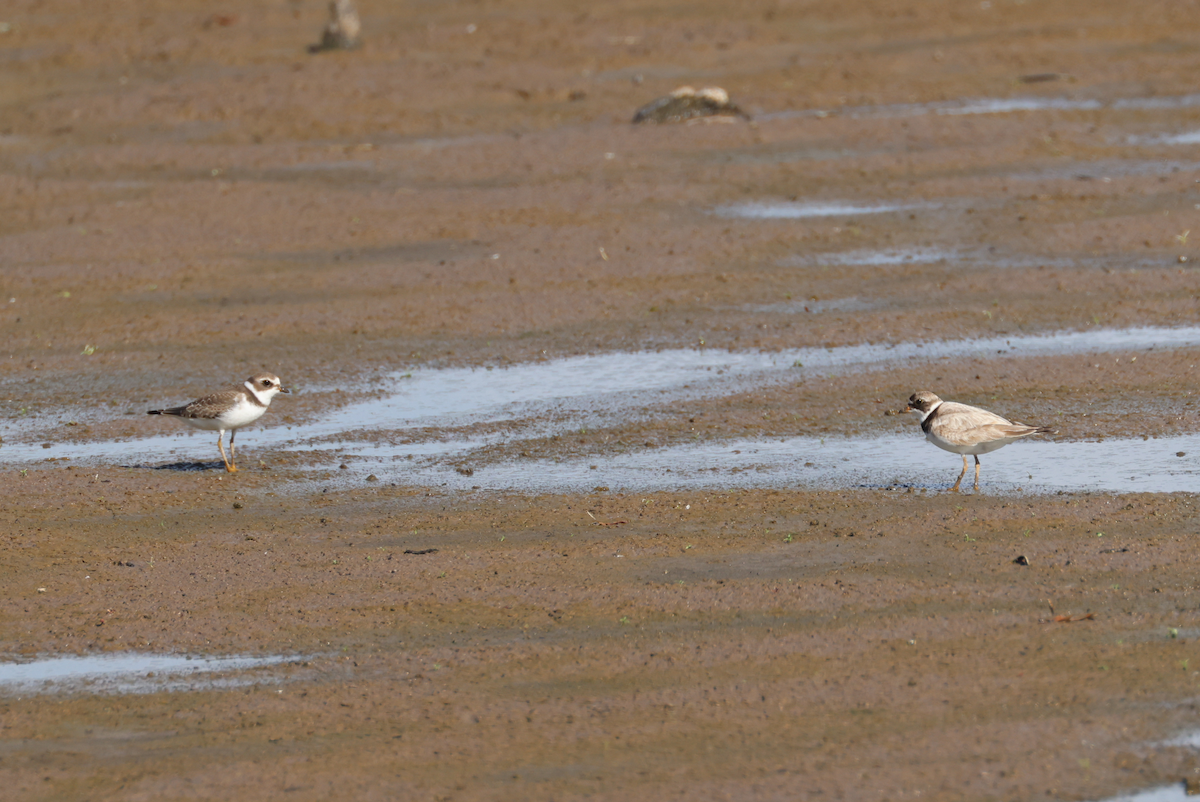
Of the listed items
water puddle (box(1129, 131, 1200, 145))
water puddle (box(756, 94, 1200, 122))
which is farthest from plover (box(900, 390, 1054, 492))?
water puddle (box(756, 94, 1200, 122))

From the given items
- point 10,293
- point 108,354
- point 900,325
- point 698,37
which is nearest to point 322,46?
point 698,37

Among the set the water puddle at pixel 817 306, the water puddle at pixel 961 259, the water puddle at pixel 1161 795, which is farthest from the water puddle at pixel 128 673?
the water puddle at pixel 961 259

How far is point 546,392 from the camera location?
1385 centimetres

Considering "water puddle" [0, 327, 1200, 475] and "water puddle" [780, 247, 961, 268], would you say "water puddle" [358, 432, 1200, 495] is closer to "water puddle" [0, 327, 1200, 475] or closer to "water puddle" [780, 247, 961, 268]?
"water puddle" [0, 327, 1200, 475]

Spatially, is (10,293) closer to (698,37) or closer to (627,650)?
(627,650)

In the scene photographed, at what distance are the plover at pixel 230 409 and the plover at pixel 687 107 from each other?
1325 centimetres

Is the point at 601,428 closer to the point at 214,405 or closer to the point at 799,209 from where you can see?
the point at 214,405

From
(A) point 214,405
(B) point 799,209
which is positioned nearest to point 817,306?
(B) point 799,209

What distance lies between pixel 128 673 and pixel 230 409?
3.87m

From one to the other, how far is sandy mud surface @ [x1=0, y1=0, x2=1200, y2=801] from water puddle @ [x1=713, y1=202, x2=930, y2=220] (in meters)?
0.09

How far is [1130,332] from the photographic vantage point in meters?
14.9

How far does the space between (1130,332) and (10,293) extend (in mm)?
11861

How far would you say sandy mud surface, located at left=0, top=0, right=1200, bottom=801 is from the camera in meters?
7.50

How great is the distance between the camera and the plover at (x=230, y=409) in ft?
39.2
